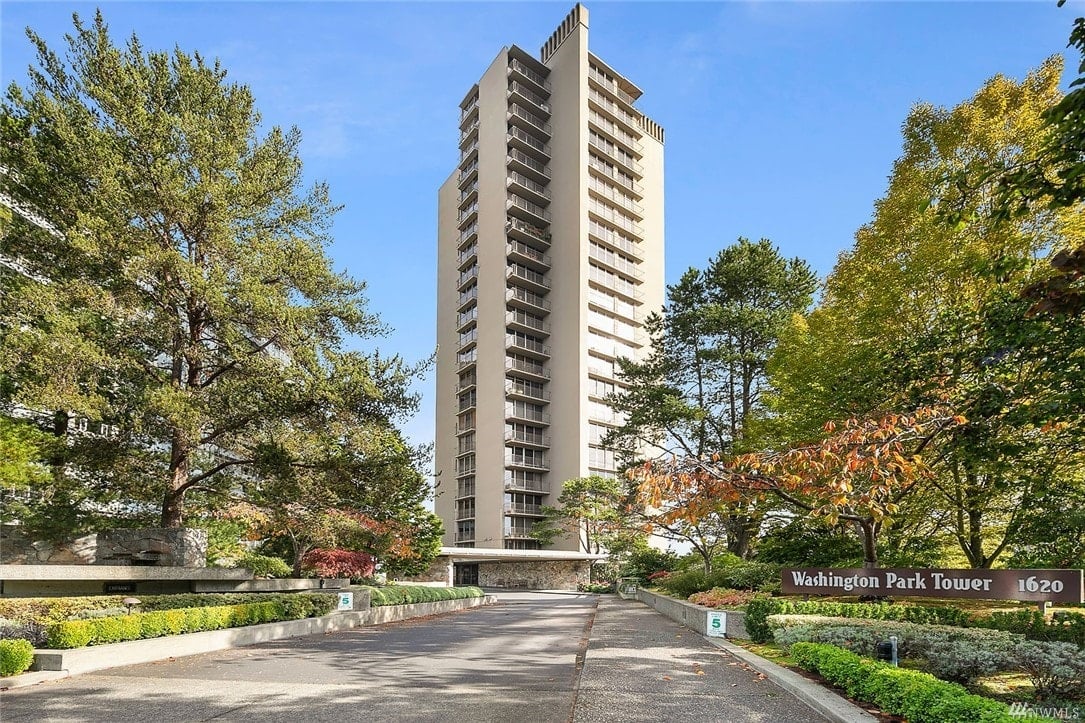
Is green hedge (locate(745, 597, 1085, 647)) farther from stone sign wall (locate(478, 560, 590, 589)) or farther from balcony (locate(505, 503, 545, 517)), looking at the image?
balcony (locate(505, 503, 545, 517))

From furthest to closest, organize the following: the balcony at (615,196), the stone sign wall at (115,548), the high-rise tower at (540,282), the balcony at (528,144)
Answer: the balcony at (528,144), the balcony at (615,196), the high-rise tower at (540,282), the stone sign wall at (115,548)

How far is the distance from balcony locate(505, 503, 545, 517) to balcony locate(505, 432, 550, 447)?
5845 millimetres

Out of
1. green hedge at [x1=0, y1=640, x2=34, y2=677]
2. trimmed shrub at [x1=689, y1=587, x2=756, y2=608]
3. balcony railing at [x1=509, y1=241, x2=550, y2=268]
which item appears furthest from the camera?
balcony railing at [x1=509, y1=241, x2=550, y2=268]

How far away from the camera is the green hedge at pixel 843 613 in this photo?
14258 mm

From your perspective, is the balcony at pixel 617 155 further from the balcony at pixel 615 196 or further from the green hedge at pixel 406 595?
the green hedge at pixel 406 595

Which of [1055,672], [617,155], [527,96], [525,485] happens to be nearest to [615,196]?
[617,155]

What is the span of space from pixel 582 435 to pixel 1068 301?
60.2 meters

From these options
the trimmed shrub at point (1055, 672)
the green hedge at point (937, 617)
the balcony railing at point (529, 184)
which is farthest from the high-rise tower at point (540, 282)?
the trimmed shrub at point (1055, 672)

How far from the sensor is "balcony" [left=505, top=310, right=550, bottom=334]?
230 feet

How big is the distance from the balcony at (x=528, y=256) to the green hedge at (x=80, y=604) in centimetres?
5578

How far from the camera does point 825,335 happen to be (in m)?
22.5

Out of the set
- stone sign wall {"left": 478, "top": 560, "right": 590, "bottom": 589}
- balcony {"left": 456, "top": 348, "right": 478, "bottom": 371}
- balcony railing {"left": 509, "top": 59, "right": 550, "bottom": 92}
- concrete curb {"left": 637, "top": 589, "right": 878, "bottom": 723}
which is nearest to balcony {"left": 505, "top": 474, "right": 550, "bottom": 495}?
stone sign wall {"left": 478, "top": 560, "right": 590, "bottom": 589}

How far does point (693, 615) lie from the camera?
19.1 meters

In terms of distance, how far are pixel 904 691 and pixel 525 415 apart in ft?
204
